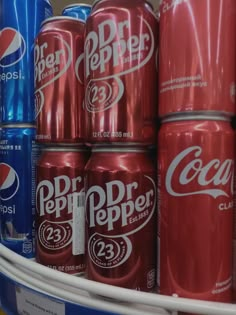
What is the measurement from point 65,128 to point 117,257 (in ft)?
0.66

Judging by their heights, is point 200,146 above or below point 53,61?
below

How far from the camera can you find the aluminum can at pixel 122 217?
0.45 meters

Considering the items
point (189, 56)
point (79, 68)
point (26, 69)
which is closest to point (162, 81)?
point (189, 56)

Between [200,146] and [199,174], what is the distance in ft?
0.11

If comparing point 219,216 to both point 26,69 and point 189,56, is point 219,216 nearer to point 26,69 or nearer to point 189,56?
point 189,56

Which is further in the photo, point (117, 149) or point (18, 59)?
point (18, 59)

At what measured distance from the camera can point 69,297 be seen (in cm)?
43

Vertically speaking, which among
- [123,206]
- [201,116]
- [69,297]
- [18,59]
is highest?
[18,59]

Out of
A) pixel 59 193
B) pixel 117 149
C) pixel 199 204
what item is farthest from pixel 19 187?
pixel 199 204

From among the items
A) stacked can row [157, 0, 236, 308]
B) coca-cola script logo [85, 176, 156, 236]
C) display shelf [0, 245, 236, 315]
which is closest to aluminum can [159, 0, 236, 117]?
stacked can row [157, 0, 236, 308]

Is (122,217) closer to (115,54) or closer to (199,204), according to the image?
(199,204)

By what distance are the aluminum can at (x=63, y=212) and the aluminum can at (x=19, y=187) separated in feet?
0.22

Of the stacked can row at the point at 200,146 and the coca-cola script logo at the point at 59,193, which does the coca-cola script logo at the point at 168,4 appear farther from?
the coca-cola script logo at the point at 59,193

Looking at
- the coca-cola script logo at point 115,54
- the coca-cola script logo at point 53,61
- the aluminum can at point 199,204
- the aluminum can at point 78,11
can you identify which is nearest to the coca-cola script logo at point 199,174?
the aluminum can at point 199,204
